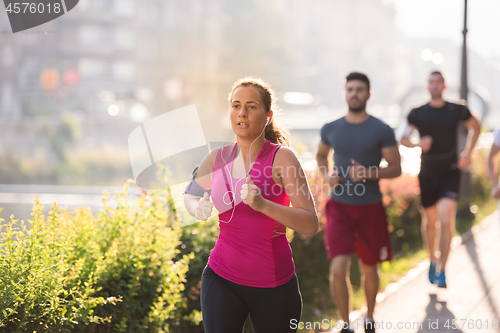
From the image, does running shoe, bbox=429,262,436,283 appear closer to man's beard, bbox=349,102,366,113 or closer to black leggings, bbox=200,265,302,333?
man's beard, bbox=349,102,366,113

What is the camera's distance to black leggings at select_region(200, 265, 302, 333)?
110 inches

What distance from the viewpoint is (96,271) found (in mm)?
3357

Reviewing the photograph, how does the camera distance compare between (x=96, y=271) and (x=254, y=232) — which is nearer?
(x=254, y=232)

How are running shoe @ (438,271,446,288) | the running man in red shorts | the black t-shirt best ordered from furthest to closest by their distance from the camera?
the black t-shirt
running shoe @ (438,271,446,288)
the running man in red shorts

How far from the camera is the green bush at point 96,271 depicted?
9.48ft

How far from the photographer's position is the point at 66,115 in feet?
153

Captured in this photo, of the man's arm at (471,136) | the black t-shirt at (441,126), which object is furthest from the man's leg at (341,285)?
the man's arm at (471,136)

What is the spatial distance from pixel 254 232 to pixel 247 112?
0.62m

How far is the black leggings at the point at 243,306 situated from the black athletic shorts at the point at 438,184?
3.80 meters

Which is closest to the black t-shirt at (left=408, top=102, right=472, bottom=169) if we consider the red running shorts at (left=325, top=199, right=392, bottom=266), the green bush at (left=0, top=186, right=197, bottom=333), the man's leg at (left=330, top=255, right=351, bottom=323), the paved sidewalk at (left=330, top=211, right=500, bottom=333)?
the paved sidewalk at (left=330, top=211, right=500, bottom=333)

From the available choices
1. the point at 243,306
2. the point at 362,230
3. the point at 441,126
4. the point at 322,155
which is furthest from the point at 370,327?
the point at 441,126

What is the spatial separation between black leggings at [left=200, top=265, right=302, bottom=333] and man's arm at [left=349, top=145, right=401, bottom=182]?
6.04 feet

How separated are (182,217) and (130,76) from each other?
61.5 m

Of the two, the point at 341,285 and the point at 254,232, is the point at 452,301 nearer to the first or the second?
the point at 341,285
